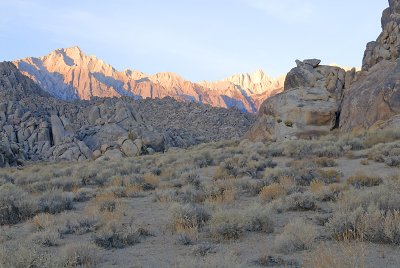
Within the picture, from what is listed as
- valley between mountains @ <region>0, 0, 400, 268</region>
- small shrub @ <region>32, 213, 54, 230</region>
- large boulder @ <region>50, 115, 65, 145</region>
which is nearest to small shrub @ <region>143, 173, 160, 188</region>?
valley between mountains @ <region>0, 0, 400, 268</region>

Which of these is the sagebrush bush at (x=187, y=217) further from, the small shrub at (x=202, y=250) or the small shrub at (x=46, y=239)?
the small shrub at (x=46, y=239)

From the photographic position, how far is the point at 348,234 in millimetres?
7090

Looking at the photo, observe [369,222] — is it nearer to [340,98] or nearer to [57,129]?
[340,98]

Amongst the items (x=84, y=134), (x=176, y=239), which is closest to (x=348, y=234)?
(x=176, y=239)

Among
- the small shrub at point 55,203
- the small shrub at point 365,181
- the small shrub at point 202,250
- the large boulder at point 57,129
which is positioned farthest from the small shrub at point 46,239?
the large boulder at point 57,129

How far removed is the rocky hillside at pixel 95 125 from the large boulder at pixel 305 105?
35.4ft

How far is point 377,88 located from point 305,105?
5615 millimetres

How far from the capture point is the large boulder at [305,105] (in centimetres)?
3072

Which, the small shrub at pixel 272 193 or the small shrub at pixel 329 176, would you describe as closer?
the small shrub at pixel 272 193

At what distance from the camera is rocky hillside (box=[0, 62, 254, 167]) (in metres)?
39.0

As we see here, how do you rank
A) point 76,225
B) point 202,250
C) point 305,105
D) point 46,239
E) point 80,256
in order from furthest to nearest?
point 305,105 → point 76,225 → point 46,239 → point 202,250 → point 80,256

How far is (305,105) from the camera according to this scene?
3142 cm

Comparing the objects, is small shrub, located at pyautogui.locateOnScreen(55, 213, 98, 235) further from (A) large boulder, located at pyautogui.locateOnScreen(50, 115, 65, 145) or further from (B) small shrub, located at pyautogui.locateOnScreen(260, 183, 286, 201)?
(A) large boulder, located at pyautogui.locateOnScreen(50, 115, 65, 145)

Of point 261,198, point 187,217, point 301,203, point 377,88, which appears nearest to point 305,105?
point 377,88
